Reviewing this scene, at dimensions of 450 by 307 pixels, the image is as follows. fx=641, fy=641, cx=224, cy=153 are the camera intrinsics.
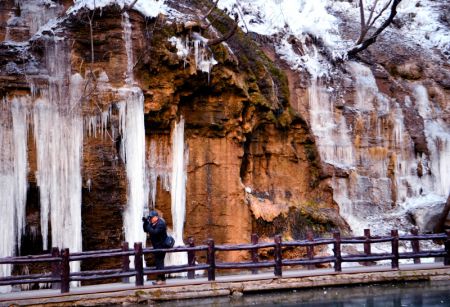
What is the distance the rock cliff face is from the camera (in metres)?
18.4

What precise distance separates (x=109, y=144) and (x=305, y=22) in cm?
1248

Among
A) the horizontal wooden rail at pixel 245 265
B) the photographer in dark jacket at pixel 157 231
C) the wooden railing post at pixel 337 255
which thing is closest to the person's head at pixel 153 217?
the photographer in dark jacket at pixel 157 231

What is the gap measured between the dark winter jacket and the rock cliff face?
11.5ft

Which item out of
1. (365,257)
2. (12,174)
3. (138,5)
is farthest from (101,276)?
(138,5)

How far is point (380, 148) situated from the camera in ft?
82.4

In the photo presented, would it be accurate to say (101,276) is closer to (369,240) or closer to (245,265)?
(245,265)

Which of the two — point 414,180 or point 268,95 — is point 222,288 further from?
point 414,180

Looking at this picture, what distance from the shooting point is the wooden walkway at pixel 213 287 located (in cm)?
1376

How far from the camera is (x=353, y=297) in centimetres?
1483

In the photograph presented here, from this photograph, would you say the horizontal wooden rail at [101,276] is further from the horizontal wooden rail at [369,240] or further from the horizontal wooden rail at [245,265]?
the horizontal wooden rail at [369,240]

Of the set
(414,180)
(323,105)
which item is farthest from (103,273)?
(414,180)

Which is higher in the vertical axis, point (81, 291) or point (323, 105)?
point (323, 105)

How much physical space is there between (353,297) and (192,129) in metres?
7.97

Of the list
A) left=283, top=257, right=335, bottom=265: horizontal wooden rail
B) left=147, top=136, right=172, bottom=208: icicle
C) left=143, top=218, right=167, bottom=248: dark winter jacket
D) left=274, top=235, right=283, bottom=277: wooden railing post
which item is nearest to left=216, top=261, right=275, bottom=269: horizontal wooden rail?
left=274, top=235, right=283, bottom=277: wooden railing post
